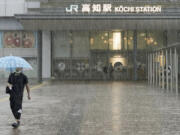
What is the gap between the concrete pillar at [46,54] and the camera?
39.7 metres

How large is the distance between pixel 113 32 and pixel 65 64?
559cm

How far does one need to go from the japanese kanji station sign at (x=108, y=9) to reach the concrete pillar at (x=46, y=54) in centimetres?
641

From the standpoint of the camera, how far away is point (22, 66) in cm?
1162

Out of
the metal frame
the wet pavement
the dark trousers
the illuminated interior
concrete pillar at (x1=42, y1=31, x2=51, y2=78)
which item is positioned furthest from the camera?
the illuminated interior

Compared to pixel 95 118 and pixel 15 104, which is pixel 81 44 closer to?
pixel 95 118

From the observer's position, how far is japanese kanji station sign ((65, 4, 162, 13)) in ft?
111

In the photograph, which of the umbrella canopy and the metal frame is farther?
the metal frame

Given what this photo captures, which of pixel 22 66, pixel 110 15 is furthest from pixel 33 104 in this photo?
pixel 110 15

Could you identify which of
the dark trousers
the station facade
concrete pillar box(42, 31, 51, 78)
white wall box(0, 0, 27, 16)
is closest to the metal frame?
the station facade

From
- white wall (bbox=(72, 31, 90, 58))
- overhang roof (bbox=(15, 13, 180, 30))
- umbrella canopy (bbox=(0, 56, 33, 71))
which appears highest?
overhang roof (bbox=(15, 13, 180, 30))

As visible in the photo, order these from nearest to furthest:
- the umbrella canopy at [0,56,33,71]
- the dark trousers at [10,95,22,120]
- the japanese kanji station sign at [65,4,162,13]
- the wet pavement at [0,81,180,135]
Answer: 1. the wet pavement at [0,81,180,135]
2. the dark trousers at [10,95,22,120]
3. the umbrella canopy at [0,56,33,71]
4. the japanese kanji station sign at [65,4,162,13]

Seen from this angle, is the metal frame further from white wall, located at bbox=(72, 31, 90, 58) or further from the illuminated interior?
white wall, located at bbox=(72, 31, 90, 58)

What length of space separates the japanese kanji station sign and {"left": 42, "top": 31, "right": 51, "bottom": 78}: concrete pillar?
6412 mm

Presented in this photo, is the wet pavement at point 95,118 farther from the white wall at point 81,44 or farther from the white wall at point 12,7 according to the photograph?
the white wall at point 12,7
